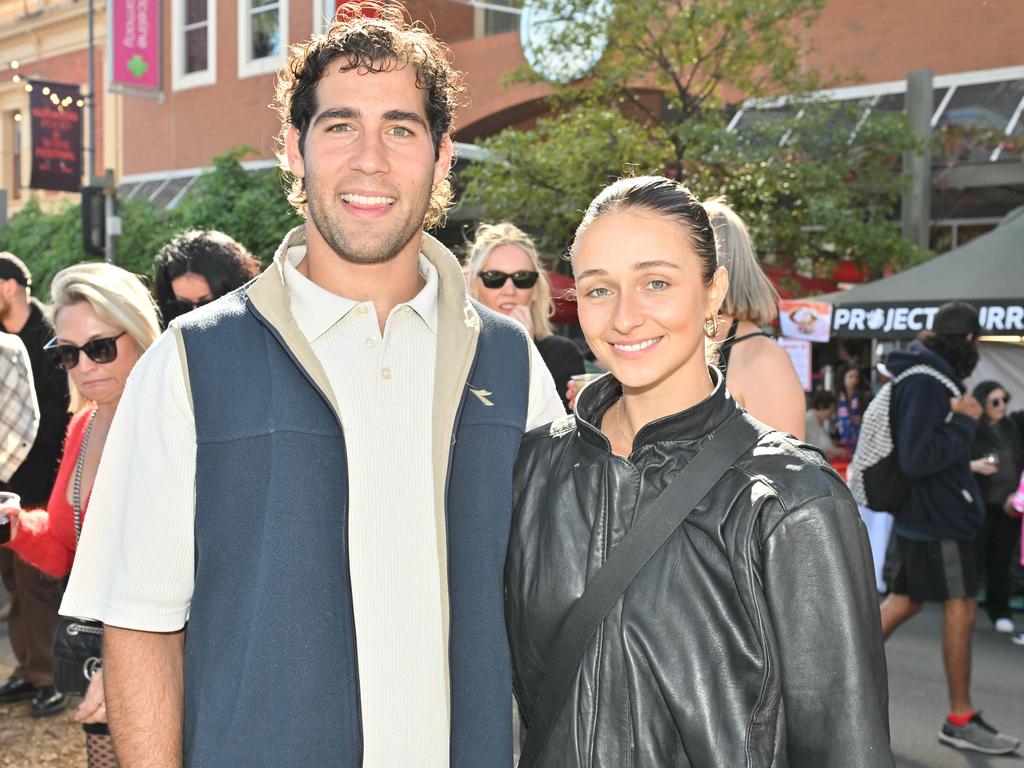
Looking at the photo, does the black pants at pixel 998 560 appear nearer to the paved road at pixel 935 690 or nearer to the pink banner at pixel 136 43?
the paved road at pixel 935 690

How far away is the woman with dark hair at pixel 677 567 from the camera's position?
69.7 inches

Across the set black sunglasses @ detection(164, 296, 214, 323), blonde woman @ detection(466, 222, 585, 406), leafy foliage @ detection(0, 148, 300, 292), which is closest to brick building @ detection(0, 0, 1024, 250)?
leafy foliage @ detection(0, 148, 300, 292)

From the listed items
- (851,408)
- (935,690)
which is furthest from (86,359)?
(851,408)

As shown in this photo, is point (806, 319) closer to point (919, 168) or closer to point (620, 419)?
point (919, 168)

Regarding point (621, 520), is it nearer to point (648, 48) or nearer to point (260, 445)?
point (260, 445)

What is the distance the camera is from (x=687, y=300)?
204 centimetres

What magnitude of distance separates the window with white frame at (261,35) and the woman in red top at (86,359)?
17918 mm

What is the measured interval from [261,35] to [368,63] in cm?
2031

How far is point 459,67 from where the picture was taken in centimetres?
1942

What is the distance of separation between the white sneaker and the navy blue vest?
20.9 ft

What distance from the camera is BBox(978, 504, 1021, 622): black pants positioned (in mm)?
7535

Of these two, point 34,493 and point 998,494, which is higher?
point 34,493

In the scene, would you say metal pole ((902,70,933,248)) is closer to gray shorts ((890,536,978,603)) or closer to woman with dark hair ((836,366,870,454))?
woman with dark hair ((836,366,870,454))

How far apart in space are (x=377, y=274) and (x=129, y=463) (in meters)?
0.63
